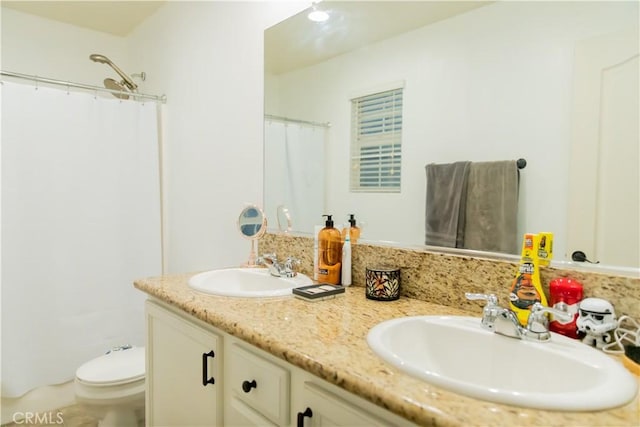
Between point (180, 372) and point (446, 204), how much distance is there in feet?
3.29

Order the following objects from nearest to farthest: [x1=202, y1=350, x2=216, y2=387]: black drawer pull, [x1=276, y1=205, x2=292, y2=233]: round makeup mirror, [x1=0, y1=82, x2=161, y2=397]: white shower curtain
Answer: [x1=202, y1=350, x2=216, y2=387]: black drawer pull
[x1=276, y1=205, x2=292, y2=233]: round makeup mirror
[x1=0, y1=82, x2=161, y2=397]: white shower curtain

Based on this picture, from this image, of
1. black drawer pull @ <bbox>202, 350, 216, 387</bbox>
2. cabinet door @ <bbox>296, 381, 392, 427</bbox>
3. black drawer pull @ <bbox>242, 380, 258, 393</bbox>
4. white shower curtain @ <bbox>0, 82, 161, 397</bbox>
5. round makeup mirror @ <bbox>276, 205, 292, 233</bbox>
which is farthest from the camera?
white shower curtain @ <bbox>0, 82, 161, 397</bbox>

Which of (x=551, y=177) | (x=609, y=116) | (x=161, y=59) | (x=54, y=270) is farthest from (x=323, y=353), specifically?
(x=161, y=59)

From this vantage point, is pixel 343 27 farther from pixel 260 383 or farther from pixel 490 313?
pixel 260 383

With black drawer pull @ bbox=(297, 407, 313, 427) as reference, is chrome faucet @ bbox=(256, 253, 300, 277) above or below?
above

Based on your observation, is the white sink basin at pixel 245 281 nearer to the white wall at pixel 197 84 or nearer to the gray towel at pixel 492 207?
the white wall at pixel 197 84

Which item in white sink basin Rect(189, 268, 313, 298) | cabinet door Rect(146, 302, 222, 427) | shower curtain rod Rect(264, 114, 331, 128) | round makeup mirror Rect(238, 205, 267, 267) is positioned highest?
shower curtain rod Rect(264, 114, 331, 128)

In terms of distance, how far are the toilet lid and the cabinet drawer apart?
0.95m

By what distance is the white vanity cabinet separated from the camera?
78cm

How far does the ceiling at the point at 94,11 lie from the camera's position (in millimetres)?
2436

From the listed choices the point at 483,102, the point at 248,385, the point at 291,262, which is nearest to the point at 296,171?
the point at 291,262

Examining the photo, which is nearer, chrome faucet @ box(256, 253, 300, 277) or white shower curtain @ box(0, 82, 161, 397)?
chrome faucet @ box(256, 253, 300, 277)

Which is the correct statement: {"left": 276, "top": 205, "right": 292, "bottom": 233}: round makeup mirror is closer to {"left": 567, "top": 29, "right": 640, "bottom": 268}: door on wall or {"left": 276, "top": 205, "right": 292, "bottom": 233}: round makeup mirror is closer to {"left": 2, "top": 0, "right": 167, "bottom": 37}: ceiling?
{"left": 567, "top": 29, "right": 640, "bottom": 268}: door on wall

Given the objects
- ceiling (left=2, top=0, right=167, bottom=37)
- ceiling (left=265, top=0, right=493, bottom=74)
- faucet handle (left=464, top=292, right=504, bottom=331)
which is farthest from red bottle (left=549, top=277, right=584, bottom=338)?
ceiling (left=2, top=0, right=167, bottom=37)
